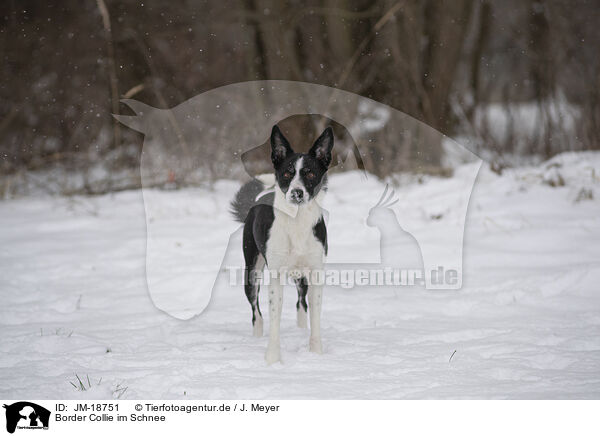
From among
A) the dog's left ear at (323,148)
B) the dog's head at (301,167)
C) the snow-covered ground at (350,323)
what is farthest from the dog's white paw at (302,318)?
the dog's left ear at (323,148)

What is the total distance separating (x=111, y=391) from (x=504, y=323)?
2.61 metres

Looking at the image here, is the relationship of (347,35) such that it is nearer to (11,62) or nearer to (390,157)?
(390,157)

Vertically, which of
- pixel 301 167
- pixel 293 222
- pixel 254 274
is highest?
pixel 301 167

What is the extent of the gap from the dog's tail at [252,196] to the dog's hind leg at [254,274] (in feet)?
0.65

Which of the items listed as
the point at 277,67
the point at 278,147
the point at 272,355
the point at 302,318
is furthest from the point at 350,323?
the point at 277,67

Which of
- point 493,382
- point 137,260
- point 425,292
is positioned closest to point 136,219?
point 137,260

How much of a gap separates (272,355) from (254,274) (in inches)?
27.0

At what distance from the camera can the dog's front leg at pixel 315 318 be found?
354cm

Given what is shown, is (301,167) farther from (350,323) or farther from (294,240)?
(350,323)

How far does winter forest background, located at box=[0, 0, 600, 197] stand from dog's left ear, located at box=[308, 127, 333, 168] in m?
4.69

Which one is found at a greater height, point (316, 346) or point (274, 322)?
point (274, 322)

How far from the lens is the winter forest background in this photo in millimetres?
8711
